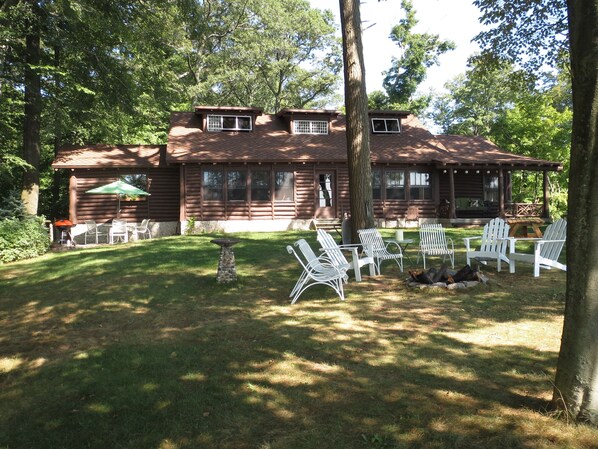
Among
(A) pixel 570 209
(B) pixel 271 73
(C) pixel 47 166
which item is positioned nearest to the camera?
(A) pixel 570 209

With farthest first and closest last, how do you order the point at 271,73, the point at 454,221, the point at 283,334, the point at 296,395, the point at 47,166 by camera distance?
the point at 271,73
the point at 47,166
the point at 454,221
the point at 283,334
the point at 296,395

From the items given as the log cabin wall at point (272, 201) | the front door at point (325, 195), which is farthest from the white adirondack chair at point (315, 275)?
the front door at point (325, 195)

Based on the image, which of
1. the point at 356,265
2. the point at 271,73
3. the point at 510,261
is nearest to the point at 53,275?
the point at 356,265

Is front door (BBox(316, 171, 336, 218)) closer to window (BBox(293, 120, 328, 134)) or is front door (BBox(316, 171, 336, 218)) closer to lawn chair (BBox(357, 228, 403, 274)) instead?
window (BBox(293, 120, 328, 134))

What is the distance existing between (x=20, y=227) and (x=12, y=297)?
6078 mm

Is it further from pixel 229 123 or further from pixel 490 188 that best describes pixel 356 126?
pixel 490 188

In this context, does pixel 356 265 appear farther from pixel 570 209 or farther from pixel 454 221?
pixel 454 221

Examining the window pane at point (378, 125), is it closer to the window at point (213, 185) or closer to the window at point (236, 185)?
the window at point (236, 185)

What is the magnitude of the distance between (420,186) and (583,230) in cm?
1786

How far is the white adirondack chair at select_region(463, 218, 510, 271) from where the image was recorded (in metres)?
8.30

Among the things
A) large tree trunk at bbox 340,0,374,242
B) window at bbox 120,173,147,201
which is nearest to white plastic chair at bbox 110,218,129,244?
window at bbox 120,173,147,201

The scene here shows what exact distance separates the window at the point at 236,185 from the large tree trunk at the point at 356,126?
9605 mm

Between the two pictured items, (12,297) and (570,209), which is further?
(12,297)

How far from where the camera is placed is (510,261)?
26.6 ft
